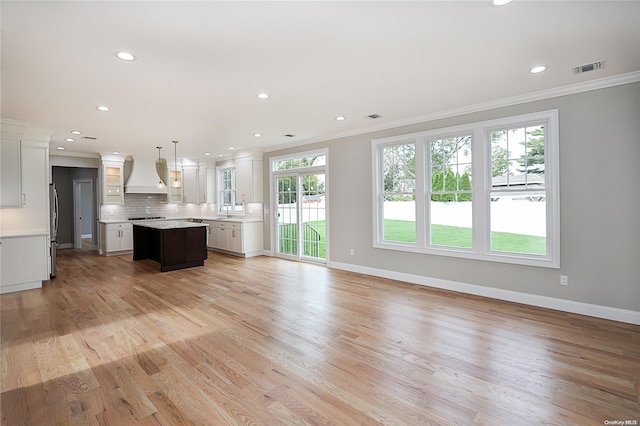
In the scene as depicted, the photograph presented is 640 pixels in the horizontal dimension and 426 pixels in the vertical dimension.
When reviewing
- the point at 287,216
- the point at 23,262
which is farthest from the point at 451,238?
the point at 23,262

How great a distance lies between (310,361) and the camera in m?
2.66

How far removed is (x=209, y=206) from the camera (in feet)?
31.4

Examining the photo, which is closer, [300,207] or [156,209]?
[300,207]

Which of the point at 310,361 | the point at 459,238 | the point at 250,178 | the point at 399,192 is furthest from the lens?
the point at 250,178

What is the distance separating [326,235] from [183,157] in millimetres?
5262

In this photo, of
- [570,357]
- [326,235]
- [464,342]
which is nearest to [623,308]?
[570,357]

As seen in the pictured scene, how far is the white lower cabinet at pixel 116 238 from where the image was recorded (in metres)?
7.91

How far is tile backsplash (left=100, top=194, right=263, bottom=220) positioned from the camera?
8.13m

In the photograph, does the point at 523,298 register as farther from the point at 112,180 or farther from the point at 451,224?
the point at 112,180

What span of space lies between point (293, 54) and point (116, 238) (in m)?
7.50

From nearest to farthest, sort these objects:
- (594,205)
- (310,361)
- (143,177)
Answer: (310,361) → (594,205) → (143,177)

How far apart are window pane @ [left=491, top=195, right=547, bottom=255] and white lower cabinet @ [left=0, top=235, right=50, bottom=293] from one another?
6865 mm

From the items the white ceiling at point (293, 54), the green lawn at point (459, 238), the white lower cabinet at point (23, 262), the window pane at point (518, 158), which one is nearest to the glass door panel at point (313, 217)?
the green lawn at point (459, 238)

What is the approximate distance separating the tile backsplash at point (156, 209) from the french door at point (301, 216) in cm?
81
